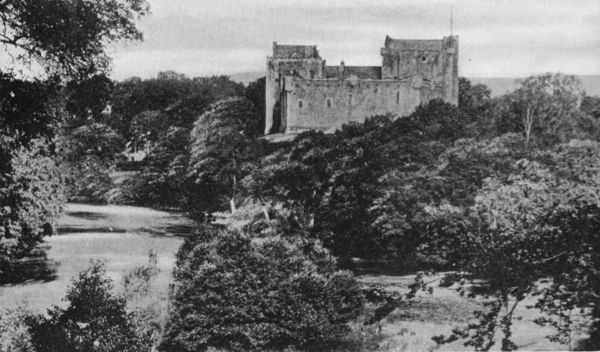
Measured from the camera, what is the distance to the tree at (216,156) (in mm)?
21516

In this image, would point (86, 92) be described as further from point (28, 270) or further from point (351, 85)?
point (351, 85)

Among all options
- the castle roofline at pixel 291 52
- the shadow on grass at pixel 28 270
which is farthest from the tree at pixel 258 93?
the shadow on grass at pixel 28 270

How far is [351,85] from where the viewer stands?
149 ft

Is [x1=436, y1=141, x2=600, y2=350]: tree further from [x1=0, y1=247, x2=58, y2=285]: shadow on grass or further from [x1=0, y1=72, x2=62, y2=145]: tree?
[x1=0, y1=247, x2=58, y2=285]: shadow on grass

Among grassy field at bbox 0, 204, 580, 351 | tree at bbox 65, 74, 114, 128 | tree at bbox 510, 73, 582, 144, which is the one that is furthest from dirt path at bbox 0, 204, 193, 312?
tree at bbox 510, 73, 582, 144

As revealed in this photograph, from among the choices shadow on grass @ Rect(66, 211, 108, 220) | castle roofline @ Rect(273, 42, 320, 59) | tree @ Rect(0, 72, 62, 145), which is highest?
castle roofline @ Rect(273, 42, 320, 59)

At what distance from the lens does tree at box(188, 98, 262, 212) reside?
21516 millimetres

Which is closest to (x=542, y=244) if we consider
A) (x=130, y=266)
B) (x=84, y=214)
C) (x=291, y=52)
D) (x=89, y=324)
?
(x=89, y=324)

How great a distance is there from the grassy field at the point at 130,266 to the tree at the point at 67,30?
624cm

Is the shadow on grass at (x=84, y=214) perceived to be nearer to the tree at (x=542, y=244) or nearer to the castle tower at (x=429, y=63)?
the tree at (x=542, y=244)

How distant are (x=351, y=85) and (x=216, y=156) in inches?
980

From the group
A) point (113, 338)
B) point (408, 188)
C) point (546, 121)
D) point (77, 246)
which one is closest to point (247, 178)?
point (408, 188)

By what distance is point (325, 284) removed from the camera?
15859 mm

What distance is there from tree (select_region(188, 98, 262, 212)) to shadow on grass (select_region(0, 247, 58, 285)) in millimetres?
6151
